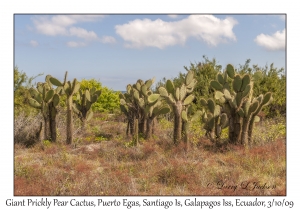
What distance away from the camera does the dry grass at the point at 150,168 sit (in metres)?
5.13

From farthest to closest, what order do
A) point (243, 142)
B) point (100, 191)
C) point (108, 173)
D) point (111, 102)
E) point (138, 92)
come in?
point (111, 102)
point (138, 92)
point (243, 142)
point (108, 173)
point (100, 191)

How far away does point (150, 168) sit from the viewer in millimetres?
6137

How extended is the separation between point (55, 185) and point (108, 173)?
100 centimetres

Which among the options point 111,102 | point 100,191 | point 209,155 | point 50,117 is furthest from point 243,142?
point 111,102

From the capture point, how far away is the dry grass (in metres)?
5.13

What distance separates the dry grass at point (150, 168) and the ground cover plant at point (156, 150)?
2 cm

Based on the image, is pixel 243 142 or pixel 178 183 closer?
pixel 178 183

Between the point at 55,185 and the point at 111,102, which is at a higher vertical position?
the point at 111,102

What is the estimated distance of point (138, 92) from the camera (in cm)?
912

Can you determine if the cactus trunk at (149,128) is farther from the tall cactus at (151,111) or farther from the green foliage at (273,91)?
the green foliage at (273,91)
